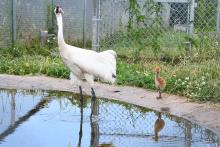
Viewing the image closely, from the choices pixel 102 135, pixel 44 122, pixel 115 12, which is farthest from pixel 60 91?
pixel 115 12

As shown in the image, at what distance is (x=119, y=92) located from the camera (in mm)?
9344

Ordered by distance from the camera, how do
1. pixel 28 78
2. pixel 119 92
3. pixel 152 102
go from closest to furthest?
1. pixel 152 102
2. pixel 119 92
3. pixel 28 78

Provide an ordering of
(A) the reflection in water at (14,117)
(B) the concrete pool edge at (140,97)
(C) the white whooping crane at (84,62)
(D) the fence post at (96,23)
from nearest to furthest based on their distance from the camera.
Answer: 1. (A) the reflection in water at (14,117)
2. (B) the concrete pool edge at (140,97)
3. (C) the white whooping crane at (84,62)
4. (D) the fence post at (96,23)

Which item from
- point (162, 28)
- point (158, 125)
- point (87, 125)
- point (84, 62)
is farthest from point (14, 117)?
point (162, 28)

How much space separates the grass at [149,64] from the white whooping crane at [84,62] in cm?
162

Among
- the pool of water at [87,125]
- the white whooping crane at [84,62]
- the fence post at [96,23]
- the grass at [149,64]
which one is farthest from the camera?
the fence post at [96,23]

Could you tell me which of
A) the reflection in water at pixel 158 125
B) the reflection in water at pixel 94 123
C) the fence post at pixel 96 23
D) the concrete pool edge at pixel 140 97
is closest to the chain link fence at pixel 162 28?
the fence post at pixel 96 23

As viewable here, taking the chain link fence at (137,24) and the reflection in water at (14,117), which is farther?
the chain link fence at (137,24)

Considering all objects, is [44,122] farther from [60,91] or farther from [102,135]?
[60,91]

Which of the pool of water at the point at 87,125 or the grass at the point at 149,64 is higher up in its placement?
the grass at the point at 149,64

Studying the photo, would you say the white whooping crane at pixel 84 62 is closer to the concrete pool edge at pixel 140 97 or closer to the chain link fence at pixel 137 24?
the concrete pool edge at pixel 140 97

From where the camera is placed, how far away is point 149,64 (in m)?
11.7

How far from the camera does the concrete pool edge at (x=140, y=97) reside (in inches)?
298

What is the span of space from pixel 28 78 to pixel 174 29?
12.8 feet
